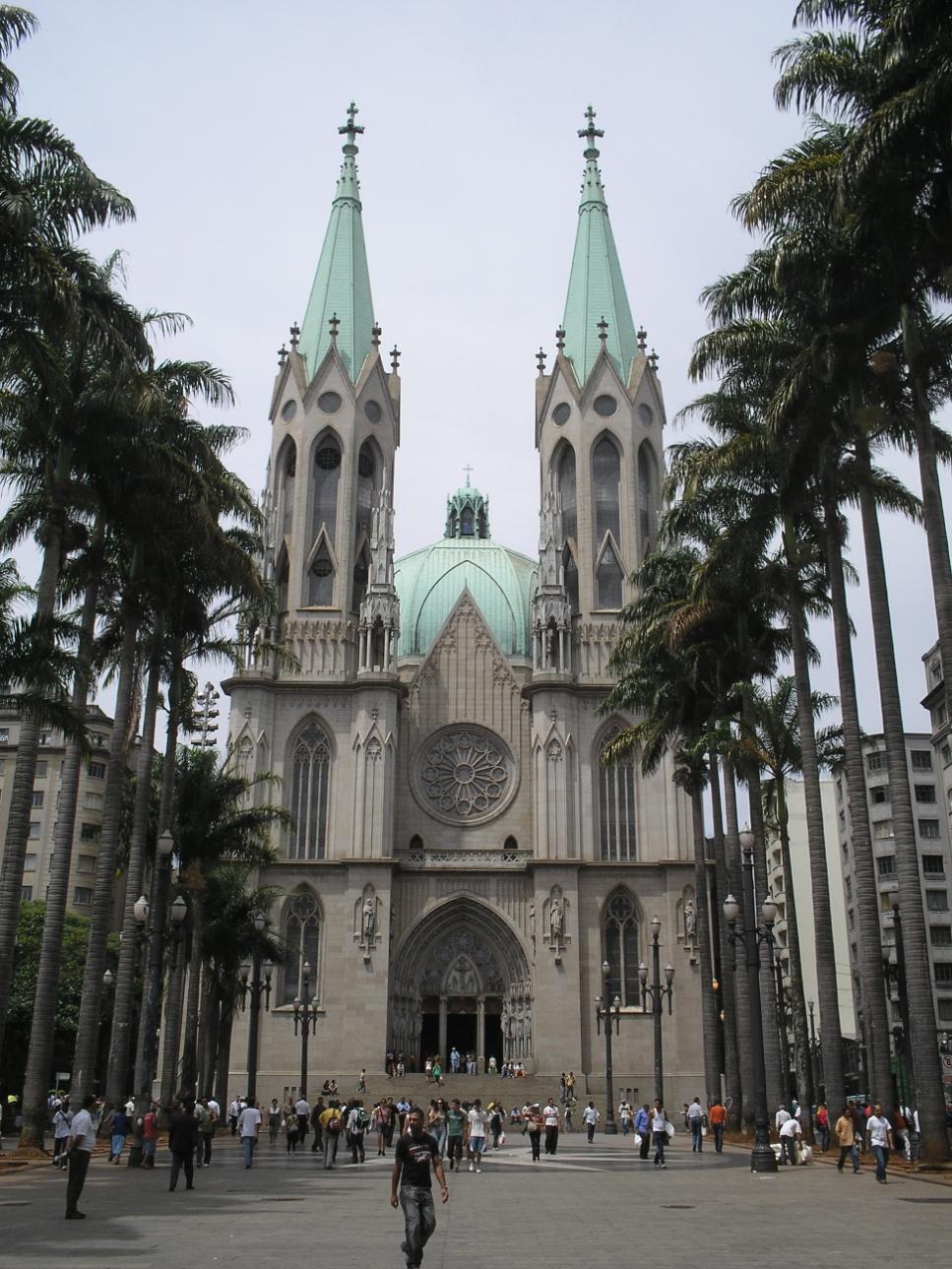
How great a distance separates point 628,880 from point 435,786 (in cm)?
900

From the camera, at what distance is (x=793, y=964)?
110 feet

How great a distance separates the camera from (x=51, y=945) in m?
25.2

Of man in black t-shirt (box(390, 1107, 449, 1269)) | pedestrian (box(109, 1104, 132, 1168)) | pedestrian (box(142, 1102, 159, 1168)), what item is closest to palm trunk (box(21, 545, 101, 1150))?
pedestrian (box(109, 1104, 132, 1168))

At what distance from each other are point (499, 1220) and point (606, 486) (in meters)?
44.9

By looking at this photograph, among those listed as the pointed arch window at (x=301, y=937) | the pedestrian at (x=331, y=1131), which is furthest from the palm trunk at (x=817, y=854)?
the pointed arch window at (x=301, y=937)

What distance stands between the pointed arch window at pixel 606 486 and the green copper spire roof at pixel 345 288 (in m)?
11.7

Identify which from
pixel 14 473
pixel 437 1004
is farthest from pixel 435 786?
pixel 14 473

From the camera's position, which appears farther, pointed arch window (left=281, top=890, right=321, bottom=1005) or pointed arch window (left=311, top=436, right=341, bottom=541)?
pointed arch window (left=311, top=436, right=341, bottom=541)

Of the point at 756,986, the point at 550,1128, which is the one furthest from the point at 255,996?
the point at 756,986

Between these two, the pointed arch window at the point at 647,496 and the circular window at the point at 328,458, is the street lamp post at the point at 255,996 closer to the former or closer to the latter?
the circular window at the point at 328,458

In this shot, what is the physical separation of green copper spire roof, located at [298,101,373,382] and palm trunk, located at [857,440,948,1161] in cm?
3819

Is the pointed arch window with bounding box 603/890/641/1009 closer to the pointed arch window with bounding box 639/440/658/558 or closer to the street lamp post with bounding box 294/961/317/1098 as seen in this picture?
the street lamp post with bounding box 294/961/317/1098

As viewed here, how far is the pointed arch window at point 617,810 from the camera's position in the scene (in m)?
51.6

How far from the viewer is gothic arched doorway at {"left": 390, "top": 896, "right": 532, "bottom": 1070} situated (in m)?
51.2
